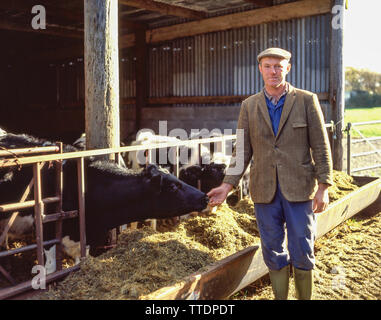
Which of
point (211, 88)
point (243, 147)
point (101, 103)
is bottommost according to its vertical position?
point (243, 147)

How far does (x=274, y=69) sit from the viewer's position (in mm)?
3344

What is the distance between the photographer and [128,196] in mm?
5309

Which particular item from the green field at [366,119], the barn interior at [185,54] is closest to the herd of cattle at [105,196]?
the barn interior at [185,54]

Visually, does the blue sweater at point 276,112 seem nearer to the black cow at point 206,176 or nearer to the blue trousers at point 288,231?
the blue trousers at point 288,231

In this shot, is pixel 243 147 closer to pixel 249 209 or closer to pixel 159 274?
pixel 159 274

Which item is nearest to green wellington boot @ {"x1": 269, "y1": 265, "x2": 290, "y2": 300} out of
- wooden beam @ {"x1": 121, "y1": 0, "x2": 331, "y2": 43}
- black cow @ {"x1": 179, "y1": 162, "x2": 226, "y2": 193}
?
black cow @ {"x1": 179, "y1": 162, "x2": 226, "y2": 193}

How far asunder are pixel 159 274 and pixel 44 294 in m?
0.90

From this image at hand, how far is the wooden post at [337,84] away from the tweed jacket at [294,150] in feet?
19.0

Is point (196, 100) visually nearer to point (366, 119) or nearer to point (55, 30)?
point (55, 30)

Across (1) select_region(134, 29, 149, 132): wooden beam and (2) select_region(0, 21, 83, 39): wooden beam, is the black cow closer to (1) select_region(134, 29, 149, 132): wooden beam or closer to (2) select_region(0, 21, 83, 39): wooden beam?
(1) select_region(134, 29, 149, 132): wooden beam

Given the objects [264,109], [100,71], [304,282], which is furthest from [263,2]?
[304,282]

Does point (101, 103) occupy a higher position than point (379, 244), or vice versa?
point (101, 103)

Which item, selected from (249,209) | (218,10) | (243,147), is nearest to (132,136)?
(218,10)
